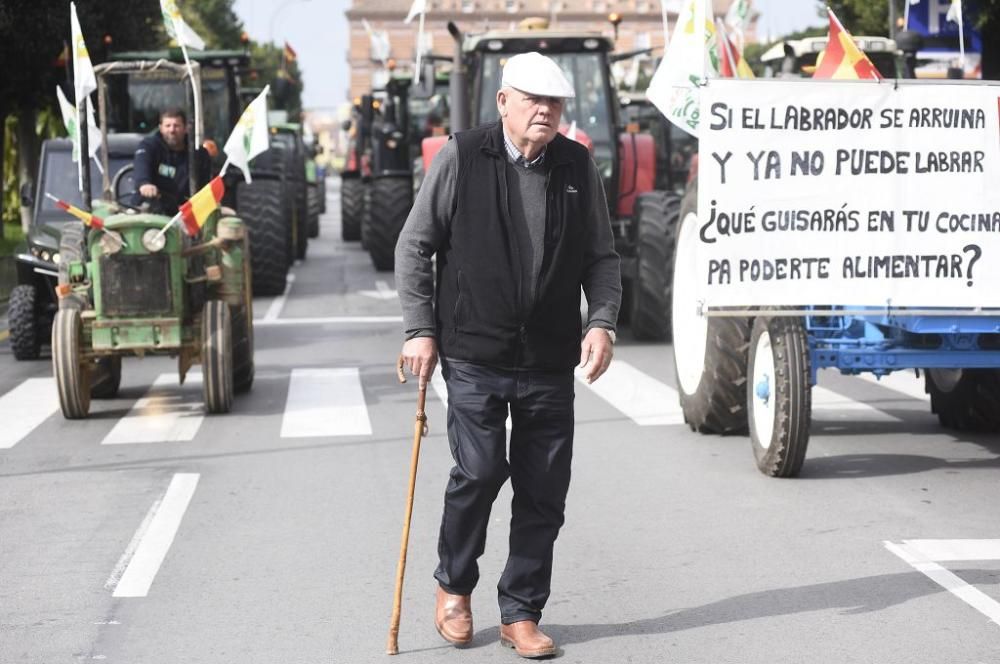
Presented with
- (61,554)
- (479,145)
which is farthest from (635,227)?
(479,145)

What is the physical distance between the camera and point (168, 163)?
12.9 meters

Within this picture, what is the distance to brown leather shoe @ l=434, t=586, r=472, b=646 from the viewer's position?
598cm

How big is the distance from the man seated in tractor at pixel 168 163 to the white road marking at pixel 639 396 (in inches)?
128

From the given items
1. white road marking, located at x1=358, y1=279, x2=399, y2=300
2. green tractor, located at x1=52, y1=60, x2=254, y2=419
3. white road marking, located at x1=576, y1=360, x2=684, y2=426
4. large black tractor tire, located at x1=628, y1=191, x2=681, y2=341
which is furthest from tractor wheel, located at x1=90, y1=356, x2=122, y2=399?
white road marking, located at x1=358, y1=279, x2=399, y2=300

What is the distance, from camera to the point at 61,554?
756 centimetres

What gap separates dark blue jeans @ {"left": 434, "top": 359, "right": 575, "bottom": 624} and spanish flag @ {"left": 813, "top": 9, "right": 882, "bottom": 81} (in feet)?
17.8

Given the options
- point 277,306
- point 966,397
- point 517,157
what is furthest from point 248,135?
point 277,306

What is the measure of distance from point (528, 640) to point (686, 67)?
525 cm

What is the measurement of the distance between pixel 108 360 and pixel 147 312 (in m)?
1.20

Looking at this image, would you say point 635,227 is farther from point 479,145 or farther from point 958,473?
point 479,145

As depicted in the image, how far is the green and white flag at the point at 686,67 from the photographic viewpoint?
999 centimetres

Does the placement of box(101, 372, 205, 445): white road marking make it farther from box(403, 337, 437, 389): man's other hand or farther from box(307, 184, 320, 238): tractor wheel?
box(307, 184, 320, 238): tractor wheel

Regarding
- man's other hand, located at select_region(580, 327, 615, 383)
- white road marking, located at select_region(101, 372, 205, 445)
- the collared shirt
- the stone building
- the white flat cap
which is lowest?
white road marking, located at select_region(101, 372, 205, 445)

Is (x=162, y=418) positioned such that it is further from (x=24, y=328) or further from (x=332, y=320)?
(x=332, y=320)
